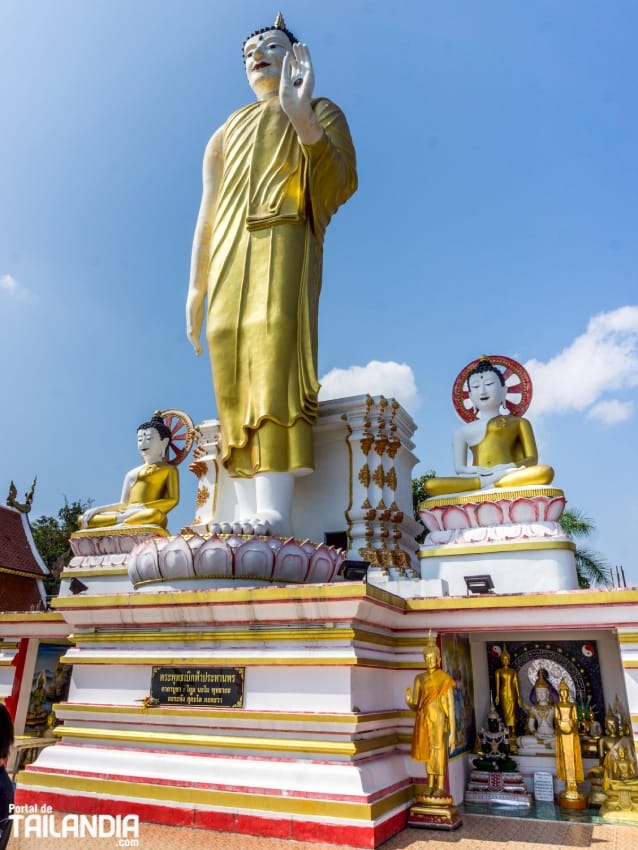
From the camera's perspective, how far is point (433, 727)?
5.39 metres

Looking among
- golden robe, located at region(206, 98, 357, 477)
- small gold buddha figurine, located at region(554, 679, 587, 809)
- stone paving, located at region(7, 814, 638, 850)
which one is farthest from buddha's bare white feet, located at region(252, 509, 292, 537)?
small gold buddha figurine, located at region(554, 679, 587, 809)

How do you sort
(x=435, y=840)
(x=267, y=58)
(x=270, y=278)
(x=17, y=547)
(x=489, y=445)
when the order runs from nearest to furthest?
(x=435, y=840) → (x=489, y=445) → (x=270, y=278) → (x=267, y=58) → (x=17, y=547)

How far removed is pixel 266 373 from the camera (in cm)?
820

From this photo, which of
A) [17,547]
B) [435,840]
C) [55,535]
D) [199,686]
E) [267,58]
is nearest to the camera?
[435,840]

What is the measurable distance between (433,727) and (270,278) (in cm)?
565

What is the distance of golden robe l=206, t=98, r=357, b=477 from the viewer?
816 cm

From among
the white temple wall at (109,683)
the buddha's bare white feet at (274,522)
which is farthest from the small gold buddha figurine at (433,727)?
the buddha's bare white feet at (274,522)

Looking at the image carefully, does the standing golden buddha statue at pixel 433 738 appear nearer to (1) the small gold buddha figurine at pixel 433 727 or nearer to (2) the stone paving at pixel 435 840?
(1) the small gold buddha figurine at pixel 433 727

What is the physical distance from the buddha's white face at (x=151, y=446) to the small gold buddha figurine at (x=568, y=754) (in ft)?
22.2

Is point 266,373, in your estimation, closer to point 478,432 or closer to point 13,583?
point 478,432

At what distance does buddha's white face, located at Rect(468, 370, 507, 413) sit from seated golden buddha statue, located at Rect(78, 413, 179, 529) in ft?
15.8

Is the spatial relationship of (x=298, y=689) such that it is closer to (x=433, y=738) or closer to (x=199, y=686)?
(x=199, y=686)

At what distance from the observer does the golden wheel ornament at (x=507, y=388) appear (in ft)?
27.9

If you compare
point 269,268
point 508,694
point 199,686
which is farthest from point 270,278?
point 508,694
